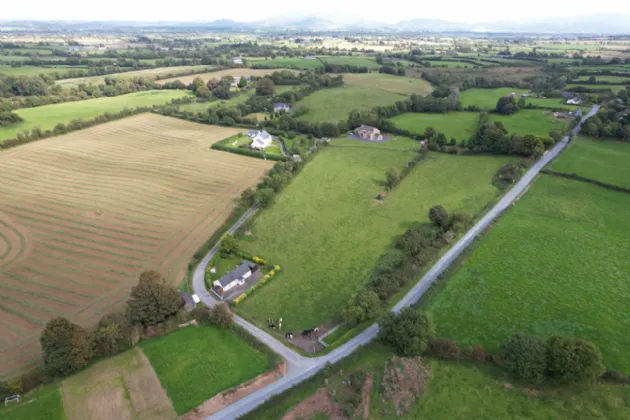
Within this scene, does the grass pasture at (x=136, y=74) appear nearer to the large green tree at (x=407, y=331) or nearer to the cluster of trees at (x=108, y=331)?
the cluster of trees at (x=108, y=331)

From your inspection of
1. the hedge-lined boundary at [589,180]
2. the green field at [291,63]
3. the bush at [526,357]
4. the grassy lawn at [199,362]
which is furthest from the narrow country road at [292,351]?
the green field at [291,63]

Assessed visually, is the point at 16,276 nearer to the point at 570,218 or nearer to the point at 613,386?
the point at 613,386

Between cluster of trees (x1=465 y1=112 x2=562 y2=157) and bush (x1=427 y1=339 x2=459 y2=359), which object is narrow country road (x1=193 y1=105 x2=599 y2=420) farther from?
cluster of trees (x1=465 y1=112 x2=562 y2=157)

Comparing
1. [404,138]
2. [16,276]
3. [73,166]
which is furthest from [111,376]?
[404,138]

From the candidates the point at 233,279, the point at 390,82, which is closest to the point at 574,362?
the point at 233,279

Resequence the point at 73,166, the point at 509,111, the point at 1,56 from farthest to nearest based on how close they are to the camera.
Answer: the point at 1,56
the point at 509,111
the point at 73,166

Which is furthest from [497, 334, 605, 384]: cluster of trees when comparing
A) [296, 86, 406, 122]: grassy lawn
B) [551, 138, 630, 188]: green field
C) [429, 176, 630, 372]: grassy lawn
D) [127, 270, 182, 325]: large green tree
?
[296, 86, 406, 122]: grassy lawn
